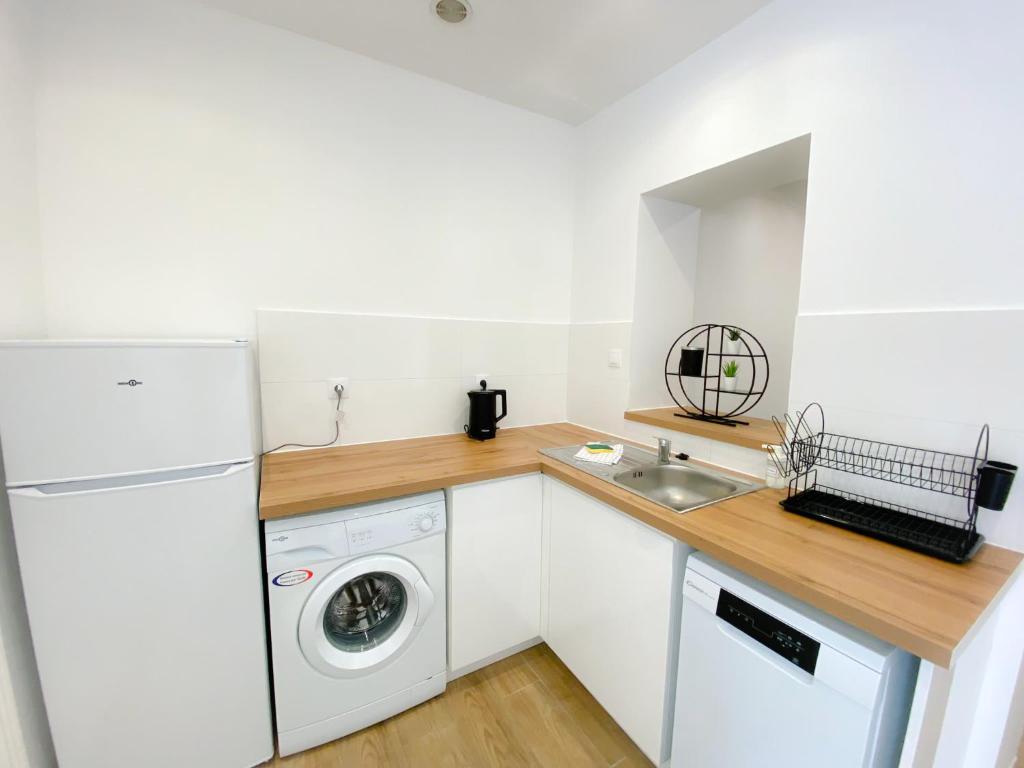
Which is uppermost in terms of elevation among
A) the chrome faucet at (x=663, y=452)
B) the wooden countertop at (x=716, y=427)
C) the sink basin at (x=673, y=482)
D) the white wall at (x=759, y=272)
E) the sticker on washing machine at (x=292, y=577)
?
the white wall at (x=759, y=272)

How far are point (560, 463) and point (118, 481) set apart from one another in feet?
4.36

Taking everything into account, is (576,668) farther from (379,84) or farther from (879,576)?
(379,84)

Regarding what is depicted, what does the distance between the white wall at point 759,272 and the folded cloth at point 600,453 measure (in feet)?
2.22

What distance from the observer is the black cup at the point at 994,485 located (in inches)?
33.7

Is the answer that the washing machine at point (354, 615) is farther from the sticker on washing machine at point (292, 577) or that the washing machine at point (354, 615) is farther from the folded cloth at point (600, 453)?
the folded cloth at point (600, 453)

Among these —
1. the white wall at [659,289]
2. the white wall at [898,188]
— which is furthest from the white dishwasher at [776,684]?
the white wall at [659,289]

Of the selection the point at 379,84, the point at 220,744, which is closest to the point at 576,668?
the point at 220,744

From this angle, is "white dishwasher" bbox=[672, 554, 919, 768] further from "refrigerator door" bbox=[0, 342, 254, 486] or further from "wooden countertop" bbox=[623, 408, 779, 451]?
"refrigerator door" bbox=[0, 342, 254, 486]

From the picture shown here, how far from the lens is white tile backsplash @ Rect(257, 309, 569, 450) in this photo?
1642 millimetres

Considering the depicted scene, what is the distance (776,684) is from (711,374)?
1.28m

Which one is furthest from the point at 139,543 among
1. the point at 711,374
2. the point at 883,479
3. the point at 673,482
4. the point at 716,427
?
the point at 711,374

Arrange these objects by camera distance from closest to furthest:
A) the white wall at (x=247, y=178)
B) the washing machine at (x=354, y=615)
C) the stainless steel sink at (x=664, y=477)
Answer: the washing machine at (x=354, y=615), the white wall at (x=247, y=178), the stainless steel sink at (x=664, y=477)

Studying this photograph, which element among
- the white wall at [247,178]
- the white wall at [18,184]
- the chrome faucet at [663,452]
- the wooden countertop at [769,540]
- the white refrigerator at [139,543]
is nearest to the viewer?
the wooden countertop at [769,540]

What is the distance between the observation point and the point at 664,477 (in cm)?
162
